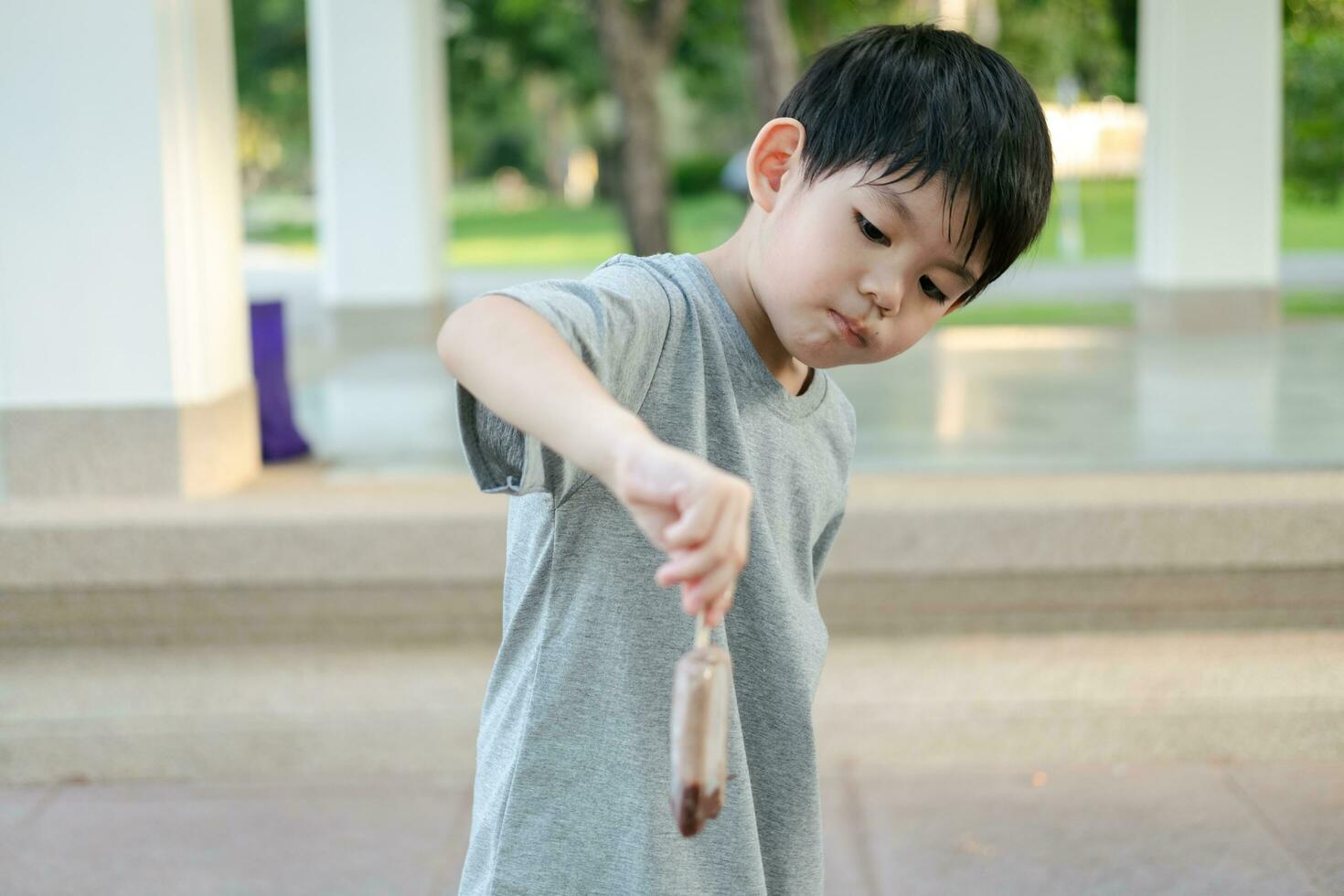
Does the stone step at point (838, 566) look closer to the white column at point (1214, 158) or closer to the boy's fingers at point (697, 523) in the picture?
the boy's fingers at point (697, 523)

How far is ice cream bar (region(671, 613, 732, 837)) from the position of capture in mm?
1118

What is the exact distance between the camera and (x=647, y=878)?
1455 millimetres

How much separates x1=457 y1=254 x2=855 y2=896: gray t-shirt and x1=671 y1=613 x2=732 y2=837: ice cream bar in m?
0.28

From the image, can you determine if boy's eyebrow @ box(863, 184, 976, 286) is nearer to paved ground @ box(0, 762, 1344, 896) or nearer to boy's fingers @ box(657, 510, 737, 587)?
boy's fingers @ box(657, 510, 737, 587)

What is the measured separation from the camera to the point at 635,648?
57.6 inches

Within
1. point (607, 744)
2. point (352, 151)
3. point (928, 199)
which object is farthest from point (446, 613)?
point (352, 151)

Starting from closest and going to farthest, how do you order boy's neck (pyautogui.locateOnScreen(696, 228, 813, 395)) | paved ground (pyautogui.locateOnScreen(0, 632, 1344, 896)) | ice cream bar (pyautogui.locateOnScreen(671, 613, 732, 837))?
ice cream bar (pyautogui.locateOnScreen(671, 613, 732, 837))
boy's neck (pyautogui.locateOnScreen(696, 228, 813, 395))
paved ground (pyautogui.locateOnScreen(0, 632, 1344, 896))

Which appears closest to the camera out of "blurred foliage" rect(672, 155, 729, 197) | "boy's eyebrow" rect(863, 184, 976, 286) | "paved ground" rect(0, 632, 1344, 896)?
"boy's eyebrow" rect(863, 184, 976, 286)

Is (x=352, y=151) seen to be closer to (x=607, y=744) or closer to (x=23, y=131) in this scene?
(x=23, y=131)

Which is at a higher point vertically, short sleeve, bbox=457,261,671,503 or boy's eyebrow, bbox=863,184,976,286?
boy's eyebrow, bbox=863,184,976,286

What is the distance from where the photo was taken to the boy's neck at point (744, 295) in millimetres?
1510

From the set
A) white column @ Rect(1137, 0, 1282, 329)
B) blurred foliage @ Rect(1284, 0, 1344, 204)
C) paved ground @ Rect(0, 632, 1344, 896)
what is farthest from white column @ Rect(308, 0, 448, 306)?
blurred foliage @ Rect(1284, 0, 1344, 204)

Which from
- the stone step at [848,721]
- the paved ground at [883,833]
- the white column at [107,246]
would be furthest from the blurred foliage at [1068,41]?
the paved ground at [883,833]

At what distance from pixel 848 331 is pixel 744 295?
14cm
